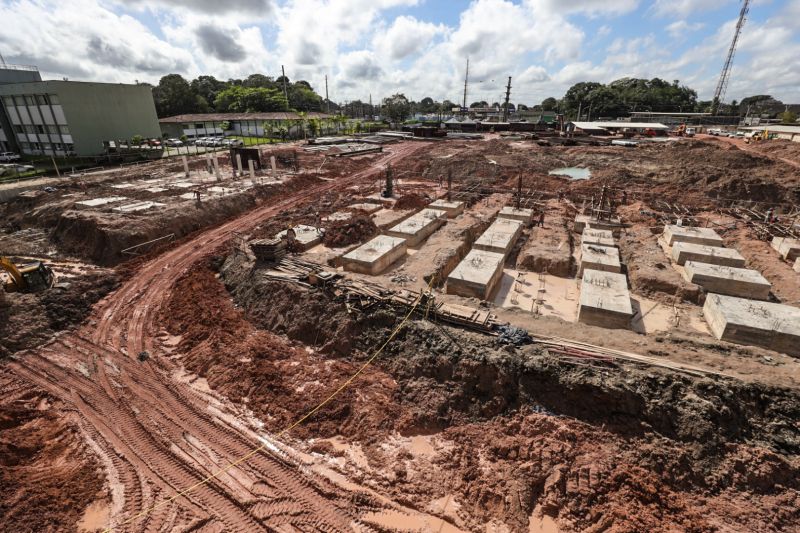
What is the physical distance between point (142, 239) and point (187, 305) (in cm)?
779

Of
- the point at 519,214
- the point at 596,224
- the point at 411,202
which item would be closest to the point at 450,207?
the point at 411,202

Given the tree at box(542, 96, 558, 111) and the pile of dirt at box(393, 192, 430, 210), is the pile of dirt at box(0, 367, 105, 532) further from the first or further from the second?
the tree at box(542, 96, 558, 111)

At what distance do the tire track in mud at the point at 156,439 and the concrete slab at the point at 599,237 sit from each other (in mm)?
15593

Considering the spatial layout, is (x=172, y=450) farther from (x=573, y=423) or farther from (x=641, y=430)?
(x=641, y=430)

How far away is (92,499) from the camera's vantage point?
Result: 7023 mm

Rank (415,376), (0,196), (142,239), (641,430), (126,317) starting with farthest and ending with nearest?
(0,196) → (142,239) → (126,317) → (415,376) → (641,430)

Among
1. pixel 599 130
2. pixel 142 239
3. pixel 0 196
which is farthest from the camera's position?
pixel 599 130

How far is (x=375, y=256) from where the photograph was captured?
14.8 m

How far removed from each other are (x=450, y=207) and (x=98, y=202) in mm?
21362

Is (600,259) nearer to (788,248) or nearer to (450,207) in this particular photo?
(788,248)

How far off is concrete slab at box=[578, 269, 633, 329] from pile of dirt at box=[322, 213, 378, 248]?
10.4m

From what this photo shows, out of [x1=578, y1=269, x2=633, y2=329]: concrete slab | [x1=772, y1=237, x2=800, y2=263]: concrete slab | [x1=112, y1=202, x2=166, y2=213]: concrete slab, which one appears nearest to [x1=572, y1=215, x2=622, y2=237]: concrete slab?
[x1=772, y1=237, x2=800, y2=263]: concrete slab

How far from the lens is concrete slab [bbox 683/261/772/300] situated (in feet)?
42.1

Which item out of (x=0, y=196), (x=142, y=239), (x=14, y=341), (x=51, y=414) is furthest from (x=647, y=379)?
(x=0, y=196)
